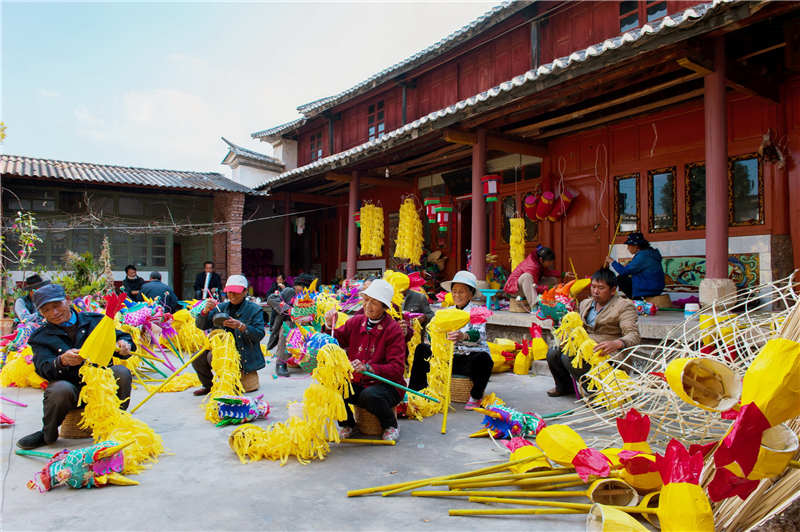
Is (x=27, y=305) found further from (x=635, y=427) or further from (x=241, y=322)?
(x=635, y=427)

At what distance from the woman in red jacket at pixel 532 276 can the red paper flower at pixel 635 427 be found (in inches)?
165

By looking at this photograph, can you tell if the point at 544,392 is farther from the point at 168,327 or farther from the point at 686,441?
the point at 168,327

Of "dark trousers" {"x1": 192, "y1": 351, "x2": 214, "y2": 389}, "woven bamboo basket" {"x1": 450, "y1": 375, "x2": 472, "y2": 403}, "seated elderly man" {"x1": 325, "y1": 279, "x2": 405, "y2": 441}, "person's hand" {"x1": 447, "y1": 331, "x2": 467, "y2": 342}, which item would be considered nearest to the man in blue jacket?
"woven bamboo basket" {"x1": 450, "y1": 375, "x2": 472, "y2": 403}

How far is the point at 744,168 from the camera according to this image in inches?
243

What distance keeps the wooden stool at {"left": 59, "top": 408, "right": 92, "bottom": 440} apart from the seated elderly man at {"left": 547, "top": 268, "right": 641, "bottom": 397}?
3.67 meters

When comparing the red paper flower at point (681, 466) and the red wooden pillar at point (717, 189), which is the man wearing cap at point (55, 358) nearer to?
the red paper flower at point (681, 466)

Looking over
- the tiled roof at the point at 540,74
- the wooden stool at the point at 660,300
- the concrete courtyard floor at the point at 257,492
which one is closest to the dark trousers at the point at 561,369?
the concrete courtyard floor at the point at 257,492

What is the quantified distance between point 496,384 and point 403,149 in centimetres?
481

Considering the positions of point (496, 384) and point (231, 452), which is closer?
point (231, 452)

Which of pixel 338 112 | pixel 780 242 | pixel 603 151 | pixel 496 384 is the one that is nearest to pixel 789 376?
pixel 496 384

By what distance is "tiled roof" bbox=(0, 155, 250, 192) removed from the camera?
33.7 feet

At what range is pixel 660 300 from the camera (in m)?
6.26

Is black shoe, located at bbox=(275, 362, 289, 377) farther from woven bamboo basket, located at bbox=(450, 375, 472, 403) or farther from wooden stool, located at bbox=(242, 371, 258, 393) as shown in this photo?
woven bamboo basket, located at bbox=(450, 375, 472, 403)

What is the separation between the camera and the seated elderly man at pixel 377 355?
3.24 metres
